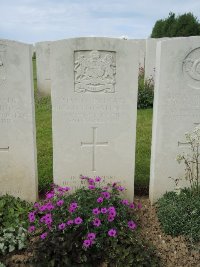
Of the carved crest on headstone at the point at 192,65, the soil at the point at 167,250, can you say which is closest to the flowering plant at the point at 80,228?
the soil at the point at 167,250

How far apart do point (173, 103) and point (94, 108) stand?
1.00 metres

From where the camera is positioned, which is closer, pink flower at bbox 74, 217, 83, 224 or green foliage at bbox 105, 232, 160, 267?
green foliage at bbox 105, 232, 160, 267

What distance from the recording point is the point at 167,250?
3.44 metres

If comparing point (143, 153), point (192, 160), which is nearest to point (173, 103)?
point (192, 160)

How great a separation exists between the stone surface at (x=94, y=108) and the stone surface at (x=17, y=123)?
1.04 feet

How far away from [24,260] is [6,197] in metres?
1.12

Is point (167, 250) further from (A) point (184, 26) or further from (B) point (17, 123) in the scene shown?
(A) point (184, 26)

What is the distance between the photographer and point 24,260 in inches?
127

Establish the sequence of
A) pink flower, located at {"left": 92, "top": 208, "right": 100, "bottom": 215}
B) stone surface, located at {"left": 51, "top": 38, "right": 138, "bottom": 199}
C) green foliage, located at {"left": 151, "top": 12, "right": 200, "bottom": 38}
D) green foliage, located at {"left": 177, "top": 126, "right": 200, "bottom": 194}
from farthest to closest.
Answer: green foliage, located at {"left": 151, "top": 12, "right": 200, "bottom": 38} < green foliage, located at {"left": 177, "top": 126, "right": 200, "bottom": 194} < stone surface, located at {"left": 51, "top": 38, "right": 138, "bottom": 199} < pink flower, located at {"left": 92, "top": 208, "right": 100, "bottom": 215}

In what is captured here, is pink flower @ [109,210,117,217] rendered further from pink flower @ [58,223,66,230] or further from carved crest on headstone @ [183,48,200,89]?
carved crest on headstone @ [183,48,200,89]

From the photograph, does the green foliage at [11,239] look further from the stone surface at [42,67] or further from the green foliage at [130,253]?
the stone surface at [42,67]

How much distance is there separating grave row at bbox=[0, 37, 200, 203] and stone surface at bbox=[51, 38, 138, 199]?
0.01 m

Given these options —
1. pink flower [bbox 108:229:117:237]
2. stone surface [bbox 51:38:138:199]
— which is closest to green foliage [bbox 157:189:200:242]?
stone surface [bbox 51:38:138:199]

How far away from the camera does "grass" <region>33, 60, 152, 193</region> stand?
16.0 feet
